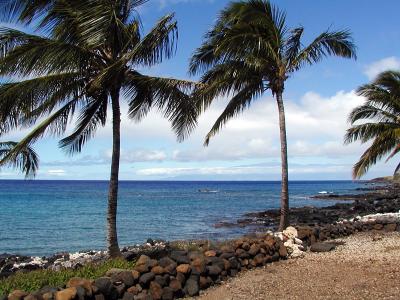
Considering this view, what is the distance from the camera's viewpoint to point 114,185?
36.4 feet

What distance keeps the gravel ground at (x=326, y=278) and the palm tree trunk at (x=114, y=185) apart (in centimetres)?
316

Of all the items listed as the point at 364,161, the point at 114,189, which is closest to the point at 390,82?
the point at 364,161

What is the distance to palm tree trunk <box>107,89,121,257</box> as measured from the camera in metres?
11.1

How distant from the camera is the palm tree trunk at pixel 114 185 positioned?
1109 centimetres

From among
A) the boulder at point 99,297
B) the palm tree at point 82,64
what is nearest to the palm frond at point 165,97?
the palm tree at point 82,64

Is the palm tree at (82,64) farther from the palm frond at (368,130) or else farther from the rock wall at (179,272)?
the palm frond at (368,130)

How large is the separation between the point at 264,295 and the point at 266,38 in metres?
9.79

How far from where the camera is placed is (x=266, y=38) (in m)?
15.8

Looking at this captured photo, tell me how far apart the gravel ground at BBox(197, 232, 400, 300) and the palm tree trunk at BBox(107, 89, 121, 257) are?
316 centimetres

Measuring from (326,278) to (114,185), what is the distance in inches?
200

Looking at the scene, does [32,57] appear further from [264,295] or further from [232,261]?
[264,295]

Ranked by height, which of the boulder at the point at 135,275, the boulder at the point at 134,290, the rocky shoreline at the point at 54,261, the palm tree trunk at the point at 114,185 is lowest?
the rocky shoreline at the point at 54,261

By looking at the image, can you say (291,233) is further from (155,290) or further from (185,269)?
(155,290)

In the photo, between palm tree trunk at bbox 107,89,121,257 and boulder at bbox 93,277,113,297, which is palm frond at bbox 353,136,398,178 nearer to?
palm tree trunk at bbox 107,89,121,257
